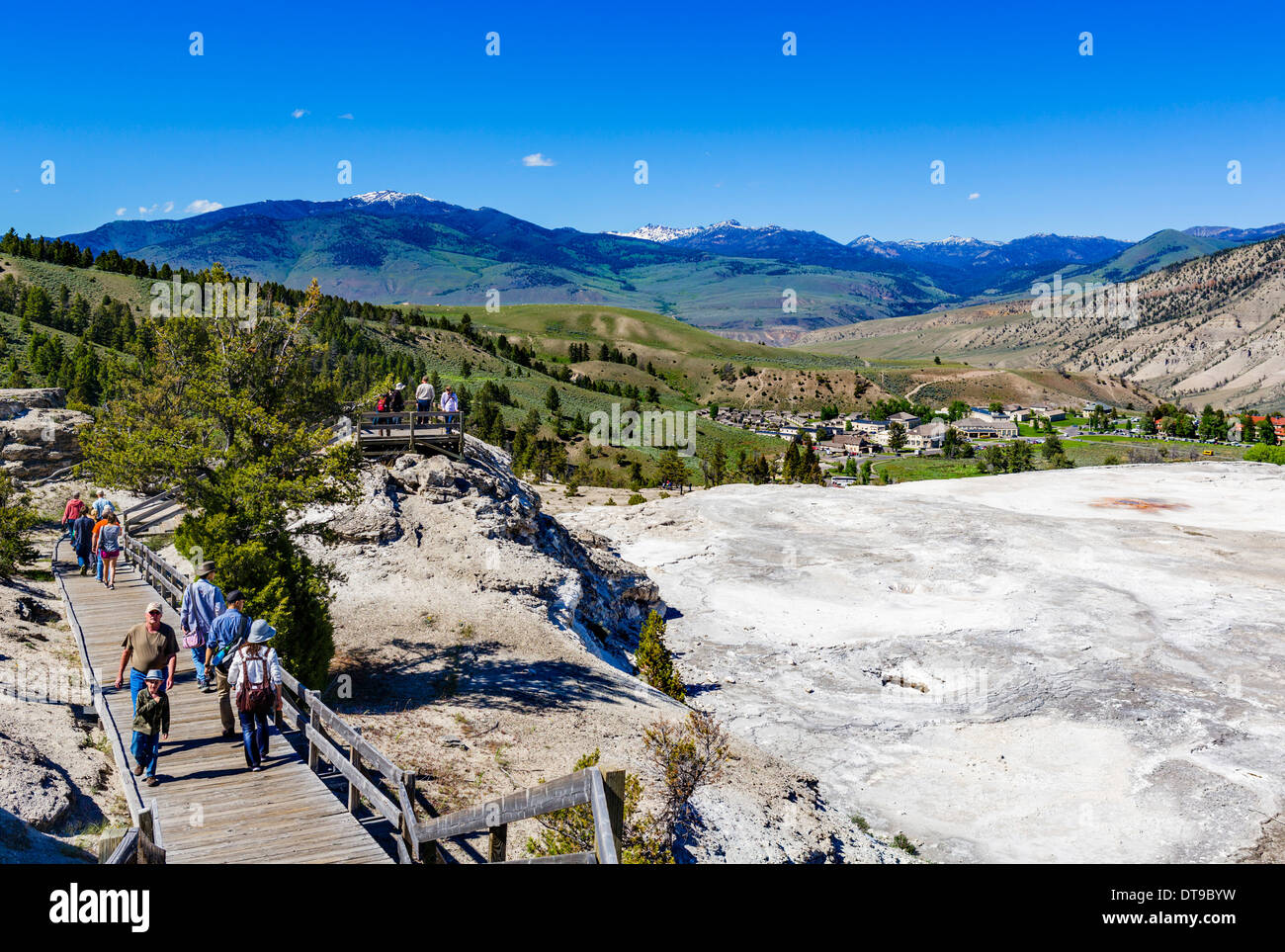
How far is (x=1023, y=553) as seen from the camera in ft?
184

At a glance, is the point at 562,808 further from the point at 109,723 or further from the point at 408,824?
the point at 109,723

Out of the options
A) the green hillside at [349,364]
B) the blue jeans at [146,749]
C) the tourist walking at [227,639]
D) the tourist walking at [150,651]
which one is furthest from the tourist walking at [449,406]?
the blue jeans at [146,749]

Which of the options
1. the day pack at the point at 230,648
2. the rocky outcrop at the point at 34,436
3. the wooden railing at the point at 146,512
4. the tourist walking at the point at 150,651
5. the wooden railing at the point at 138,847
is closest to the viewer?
the wooden railing at the point at 138,847

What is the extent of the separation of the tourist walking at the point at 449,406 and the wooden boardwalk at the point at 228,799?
1888 centimetres

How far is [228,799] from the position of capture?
11945 millimetres

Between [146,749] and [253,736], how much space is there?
1392mm

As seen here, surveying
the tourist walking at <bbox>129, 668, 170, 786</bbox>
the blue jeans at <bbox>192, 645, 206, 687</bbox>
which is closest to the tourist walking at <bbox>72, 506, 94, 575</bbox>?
the blue jeans at <bbox>192, 645, 206, 687</bbox>

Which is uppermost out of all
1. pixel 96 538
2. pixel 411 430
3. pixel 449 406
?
pixel 449 406

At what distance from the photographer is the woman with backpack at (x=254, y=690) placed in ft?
41.5

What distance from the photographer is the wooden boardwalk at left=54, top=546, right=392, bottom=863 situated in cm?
1064

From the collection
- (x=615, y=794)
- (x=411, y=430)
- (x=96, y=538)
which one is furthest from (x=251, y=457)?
(x=615, y=794)

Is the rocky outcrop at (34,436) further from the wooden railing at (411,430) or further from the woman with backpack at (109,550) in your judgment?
the woman with backpack at (109,550)
